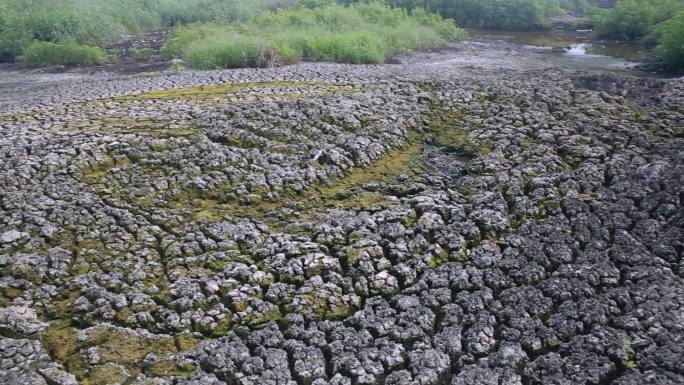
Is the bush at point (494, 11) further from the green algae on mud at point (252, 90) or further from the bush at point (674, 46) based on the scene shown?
the green algae on mud at point (252, 90)

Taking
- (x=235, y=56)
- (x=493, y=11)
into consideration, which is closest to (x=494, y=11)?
(x=493, y=11)

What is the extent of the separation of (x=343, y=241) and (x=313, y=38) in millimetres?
14916

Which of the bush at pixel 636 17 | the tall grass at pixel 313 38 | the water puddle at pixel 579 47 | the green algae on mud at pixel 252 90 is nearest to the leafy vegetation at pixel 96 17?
the tall grass at pixel 313 38

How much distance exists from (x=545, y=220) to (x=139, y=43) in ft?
73.7

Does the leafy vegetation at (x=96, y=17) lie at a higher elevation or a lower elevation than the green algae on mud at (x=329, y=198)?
higher

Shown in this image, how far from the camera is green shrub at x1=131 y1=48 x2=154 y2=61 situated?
76.8 feet

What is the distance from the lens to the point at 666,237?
8.86m

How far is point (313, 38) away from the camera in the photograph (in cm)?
2244

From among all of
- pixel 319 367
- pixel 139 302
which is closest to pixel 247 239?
pixel 139 302

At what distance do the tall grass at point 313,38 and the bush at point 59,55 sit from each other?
8.93 ft

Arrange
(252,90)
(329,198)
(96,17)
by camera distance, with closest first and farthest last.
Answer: (329,198) < (252,90) < (96,17)

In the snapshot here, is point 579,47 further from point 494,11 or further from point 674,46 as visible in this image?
point 674,46

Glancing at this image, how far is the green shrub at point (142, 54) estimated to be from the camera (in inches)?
921

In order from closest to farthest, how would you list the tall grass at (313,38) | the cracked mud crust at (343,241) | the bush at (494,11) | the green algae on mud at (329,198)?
the cracked mud crust at (343,241) → the green algae on mud at (329,198) → the tall grass at (313,38) → the bush at (494,11)
